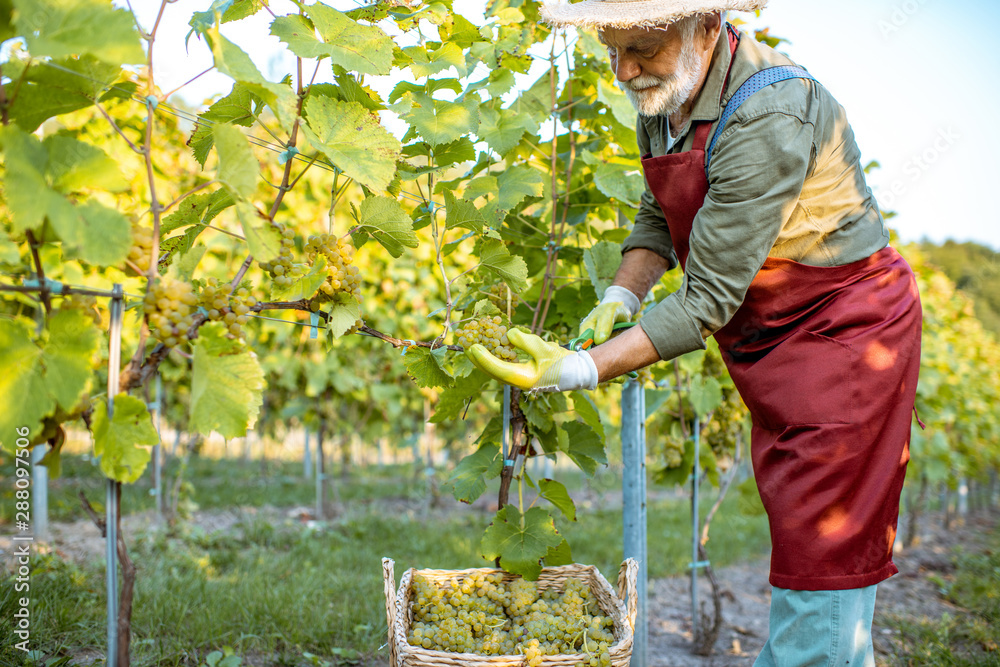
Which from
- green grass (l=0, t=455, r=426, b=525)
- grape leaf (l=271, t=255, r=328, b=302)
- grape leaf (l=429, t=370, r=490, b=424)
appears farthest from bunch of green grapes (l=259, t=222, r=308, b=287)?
green grass (l=0, t=455, r=426, b=525)

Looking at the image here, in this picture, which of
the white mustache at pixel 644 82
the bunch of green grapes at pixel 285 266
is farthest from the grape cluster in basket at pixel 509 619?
the white mustache at pixel 644 82

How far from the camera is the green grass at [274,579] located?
7.30 feet

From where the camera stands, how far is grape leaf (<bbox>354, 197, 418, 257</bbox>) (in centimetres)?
157

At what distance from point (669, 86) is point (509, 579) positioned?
149 cm

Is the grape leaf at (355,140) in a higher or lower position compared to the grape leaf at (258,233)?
higher

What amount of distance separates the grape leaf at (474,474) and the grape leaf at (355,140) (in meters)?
0.92

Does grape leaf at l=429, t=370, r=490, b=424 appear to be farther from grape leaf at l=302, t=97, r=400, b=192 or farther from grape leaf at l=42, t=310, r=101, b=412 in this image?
grape leaf at l=42, t=310, r=101, b=412

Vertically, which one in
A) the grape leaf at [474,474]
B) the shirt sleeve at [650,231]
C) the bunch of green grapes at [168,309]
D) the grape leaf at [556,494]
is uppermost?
the shirt sleeve at [650,231]

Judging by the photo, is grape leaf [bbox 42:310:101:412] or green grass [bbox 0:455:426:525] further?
green grass [bbox 0:455:426:525]

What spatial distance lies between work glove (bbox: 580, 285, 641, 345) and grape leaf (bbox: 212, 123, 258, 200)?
0.91 metres

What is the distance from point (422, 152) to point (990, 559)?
225 inches

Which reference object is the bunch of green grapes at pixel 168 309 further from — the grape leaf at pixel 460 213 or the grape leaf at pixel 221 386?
the grape leaf at pixel 460 213

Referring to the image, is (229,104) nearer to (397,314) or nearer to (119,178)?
(119,178)

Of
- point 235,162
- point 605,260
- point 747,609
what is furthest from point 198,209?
point 747,609
